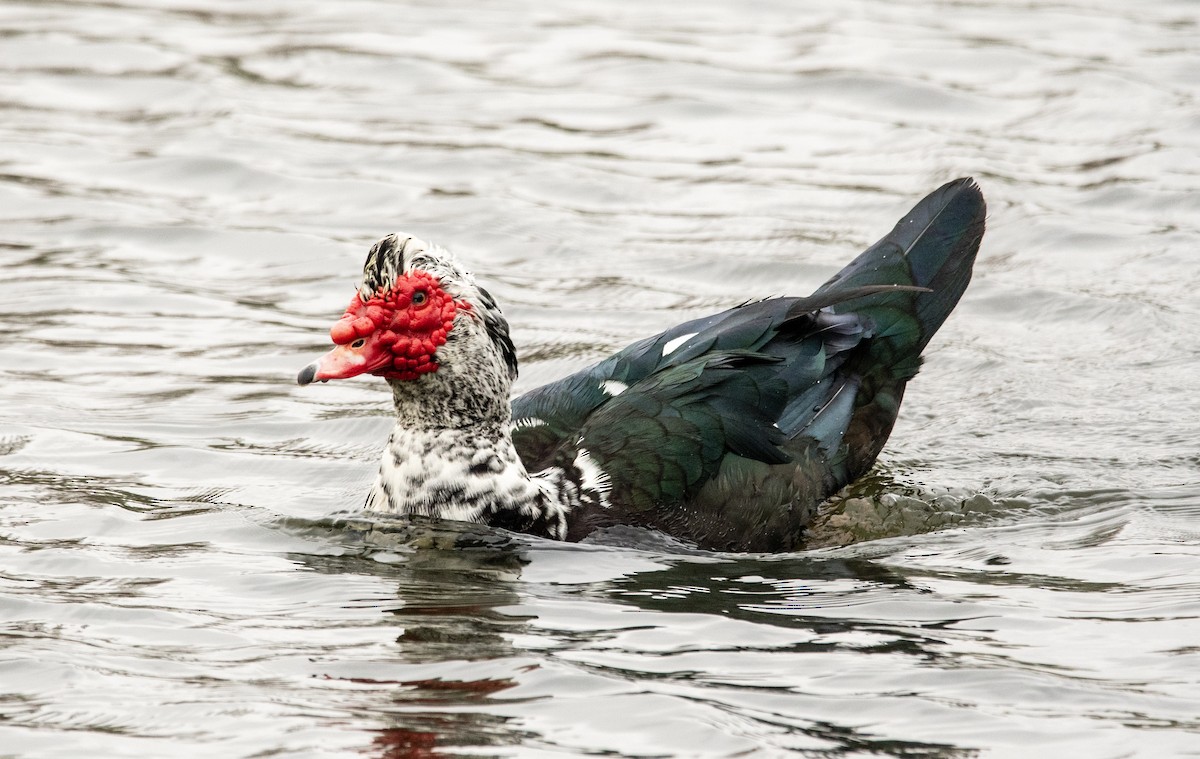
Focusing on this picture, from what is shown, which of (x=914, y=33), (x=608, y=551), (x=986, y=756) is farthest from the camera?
(x=914, y=33)

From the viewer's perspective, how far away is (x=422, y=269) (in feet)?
22.3

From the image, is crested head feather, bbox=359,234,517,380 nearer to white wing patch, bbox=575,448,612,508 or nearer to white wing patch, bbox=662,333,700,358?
white wing patch, bbox=575,448,612,508

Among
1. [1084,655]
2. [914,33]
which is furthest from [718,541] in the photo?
[914,33]

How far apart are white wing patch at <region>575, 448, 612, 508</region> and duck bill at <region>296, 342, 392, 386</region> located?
897 millimetres

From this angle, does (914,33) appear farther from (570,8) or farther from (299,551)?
(299,551)

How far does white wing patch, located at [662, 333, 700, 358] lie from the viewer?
7555 mm

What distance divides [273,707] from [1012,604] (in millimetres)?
2669

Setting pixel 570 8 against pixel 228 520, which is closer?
pixel 228 520

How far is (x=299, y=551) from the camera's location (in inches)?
275

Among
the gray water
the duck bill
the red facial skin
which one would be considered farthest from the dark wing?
the duck bill

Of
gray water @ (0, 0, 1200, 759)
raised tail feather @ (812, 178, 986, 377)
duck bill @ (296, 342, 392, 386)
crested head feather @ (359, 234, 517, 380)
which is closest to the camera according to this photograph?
gray water @ (0, 0, 1200, 759)

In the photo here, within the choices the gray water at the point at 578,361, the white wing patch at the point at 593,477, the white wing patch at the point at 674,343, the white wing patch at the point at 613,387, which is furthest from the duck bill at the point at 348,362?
the white wing patch at the point at 674,343

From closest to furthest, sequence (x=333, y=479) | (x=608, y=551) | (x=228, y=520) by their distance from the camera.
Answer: (x=608, y=551), (x=228, y=520), (x=333, y=479)

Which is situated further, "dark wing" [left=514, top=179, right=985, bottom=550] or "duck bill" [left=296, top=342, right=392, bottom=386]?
"dark wing" [left=514, top=179, right=985, bottom=550]
